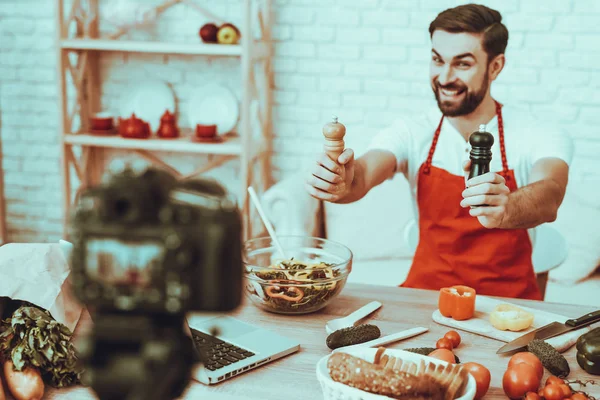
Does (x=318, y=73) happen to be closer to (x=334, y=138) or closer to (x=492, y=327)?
(x=334, y=138)

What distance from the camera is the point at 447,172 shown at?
7.45ft

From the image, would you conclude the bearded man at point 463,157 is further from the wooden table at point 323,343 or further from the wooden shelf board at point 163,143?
the wooden shelf board at point 163,143

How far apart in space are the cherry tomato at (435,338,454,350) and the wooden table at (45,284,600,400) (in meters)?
0.03

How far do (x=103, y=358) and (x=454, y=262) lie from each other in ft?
6.33

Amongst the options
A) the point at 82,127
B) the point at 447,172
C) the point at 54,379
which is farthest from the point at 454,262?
the point at 82,127

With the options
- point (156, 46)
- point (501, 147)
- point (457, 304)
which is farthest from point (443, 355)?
point (156, 46)

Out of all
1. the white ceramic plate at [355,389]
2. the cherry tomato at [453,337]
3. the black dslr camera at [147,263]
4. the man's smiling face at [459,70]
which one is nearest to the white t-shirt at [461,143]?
the man's smiling face at [459,70]

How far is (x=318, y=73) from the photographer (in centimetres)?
357

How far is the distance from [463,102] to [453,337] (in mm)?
1025

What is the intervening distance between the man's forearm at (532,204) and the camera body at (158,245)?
1.35 meters

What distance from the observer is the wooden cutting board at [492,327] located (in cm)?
141

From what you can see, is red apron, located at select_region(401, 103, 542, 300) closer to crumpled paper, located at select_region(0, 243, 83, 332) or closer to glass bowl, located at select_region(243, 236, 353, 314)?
glass bowl, located at select_region(243, 236, 353, 314)

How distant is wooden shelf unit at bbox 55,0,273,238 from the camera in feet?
10.7

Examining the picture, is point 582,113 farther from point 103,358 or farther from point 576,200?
point 103,358
